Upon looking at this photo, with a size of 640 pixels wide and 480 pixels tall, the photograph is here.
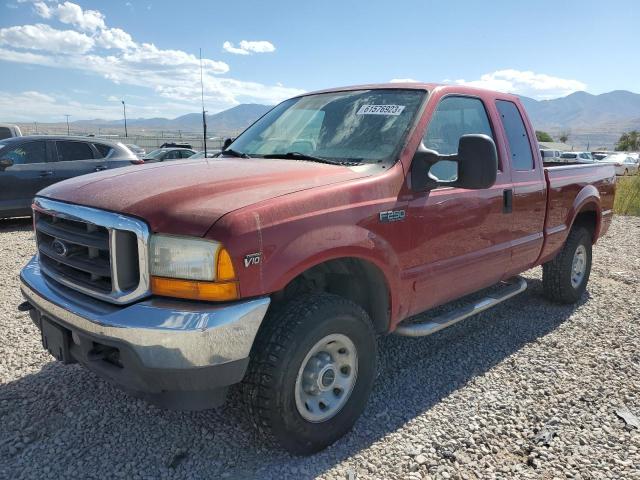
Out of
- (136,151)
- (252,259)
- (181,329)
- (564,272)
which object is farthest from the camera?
(136,151)

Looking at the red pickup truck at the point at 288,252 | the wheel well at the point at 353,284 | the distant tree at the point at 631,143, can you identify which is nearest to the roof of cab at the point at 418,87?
the red pickup truck at the point at 288,252

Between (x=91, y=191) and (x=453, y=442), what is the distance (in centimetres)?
234

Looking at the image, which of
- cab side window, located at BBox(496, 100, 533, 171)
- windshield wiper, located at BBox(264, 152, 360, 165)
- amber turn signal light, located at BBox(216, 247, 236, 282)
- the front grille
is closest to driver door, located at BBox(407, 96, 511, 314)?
cab side window, located at BBox(496, 100, 533, 171)

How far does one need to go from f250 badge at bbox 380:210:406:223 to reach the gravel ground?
1181 millimetres

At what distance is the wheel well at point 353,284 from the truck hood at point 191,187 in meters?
0.49

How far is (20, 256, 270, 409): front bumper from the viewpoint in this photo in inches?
83.9

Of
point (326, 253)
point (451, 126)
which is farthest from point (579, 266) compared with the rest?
point (326, 253)

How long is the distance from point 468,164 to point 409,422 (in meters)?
1.52

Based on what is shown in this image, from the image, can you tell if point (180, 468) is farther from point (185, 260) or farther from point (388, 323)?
point (388, 323)

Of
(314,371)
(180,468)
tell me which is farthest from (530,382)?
(180,468)

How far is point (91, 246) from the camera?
7.88 ft

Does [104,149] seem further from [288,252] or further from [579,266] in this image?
[288,252]

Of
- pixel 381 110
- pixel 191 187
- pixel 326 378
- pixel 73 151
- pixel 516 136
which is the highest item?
pixel 381 110

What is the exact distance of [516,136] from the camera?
4203 millimetres
